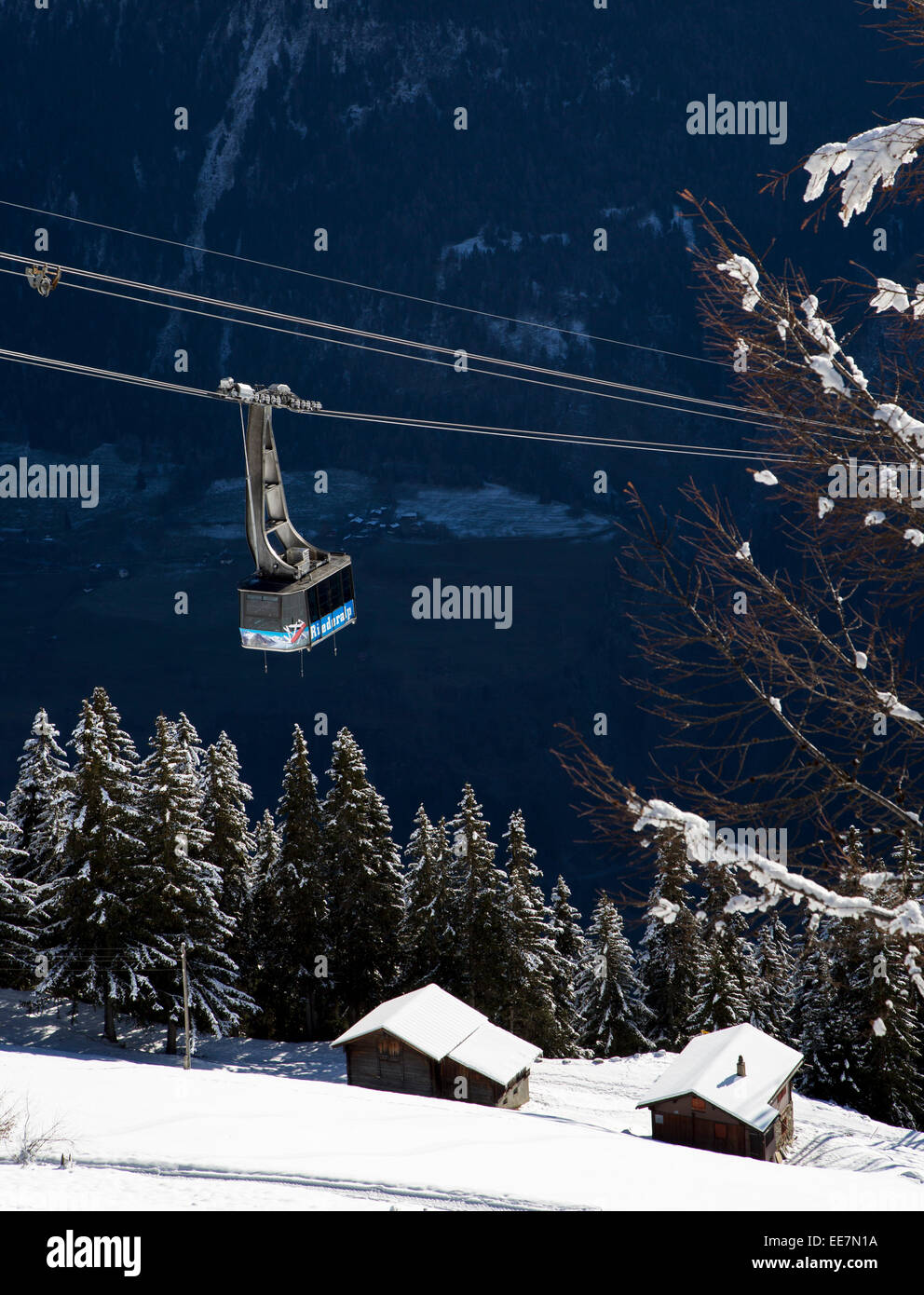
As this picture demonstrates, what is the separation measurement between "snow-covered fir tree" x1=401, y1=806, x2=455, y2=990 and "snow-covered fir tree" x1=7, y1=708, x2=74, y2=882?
12043 mm

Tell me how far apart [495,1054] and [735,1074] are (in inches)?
280

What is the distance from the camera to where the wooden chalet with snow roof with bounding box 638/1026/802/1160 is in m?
33.1

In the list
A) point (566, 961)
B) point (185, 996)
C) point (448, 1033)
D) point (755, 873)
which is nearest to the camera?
point (755, 873)

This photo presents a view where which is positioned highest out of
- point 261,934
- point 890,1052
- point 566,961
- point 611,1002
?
point 261,934

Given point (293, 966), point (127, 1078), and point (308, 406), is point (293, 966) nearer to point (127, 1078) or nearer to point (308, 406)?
point (127, 1078)

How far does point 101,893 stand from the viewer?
1438 inches

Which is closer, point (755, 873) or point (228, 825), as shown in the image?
point (755, 873)

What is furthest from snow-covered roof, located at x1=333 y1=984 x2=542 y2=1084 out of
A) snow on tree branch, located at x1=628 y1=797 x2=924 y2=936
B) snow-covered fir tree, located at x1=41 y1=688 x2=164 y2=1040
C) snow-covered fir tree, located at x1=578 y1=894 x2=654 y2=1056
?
snow on tree branch, located at x1=628 y1=797 x2=924 y2=936

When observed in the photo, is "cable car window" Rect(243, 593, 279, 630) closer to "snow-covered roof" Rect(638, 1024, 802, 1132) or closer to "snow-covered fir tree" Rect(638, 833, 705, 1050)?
"snow-covered roof" Rect(638, 1024, 802, 1132)

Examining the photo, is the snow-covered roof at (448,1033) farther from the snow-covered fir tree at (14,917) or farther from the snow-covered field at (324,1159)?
the snow-covered fir tree at (14,917)

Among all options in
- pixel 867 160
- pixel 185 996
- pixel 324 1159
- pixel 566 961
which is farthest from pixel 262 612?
pixel 566 961

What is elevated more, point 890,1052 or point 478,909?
point 478,909

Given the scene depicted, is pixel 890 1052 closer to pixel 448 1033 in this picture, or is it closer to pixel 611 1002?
pixel 611 1002

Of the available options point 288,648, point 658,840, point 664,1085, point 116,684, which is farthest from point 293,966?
point 116,684
